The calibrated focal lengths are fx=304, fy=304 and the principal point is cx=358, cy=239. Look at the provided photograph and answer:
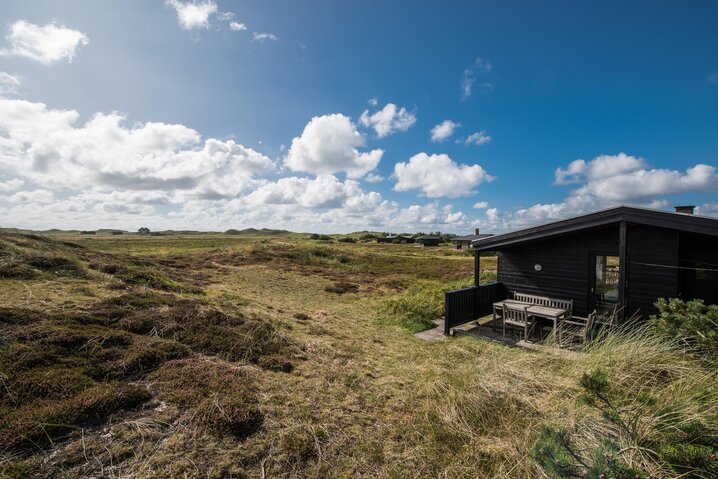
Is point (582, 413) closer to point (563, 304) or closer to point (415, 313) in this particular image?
point (563, 304)

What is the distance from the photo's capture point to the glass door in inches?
358

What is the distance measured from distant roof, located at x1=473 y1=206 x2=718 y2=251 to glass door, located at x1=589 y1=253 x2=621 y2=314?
1.56 meters

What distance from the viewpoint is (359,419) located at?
4.57 meters

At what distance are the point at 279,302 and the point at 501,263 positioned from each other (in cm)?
939

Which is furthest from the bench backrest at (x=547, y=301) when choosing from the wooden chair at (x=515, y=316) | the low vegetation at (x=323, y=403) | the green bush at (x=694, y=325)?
the green bush at (x=694, y=325)

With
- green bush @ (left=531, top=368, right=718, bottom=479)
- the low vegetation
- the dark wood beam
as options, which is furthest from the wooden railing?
green bush @ (left=531, top=368, right=718, bottom=479)

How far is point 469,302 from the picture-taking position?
9.81 meters

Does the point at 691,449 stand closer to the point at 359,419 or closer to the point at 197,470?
the point at 359,419

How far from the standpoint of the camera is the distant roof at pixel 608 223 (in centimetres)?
661

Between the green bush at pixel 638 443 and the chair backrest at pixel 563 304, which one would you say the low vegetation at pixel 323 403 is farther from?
the chair backrest at pixel 563 304

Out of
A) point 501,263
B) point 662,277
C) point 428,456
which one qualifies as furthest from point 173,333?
point 662,277

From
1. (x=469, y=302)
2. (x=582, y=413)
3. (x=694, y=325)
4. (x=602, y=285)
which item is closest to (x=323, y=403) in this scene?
(x=582, y=413)

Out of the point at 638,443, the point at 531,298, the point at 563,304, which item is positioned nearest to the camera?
the point at 638,443

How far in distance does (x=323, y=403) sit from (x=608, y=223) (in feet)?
26.7
